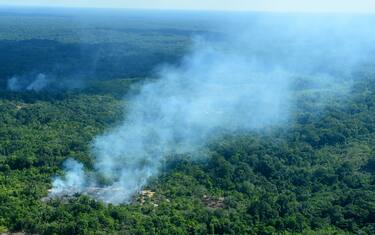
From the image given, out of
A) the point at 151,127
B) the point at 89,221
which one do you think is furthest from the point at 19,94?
the point at 89,221

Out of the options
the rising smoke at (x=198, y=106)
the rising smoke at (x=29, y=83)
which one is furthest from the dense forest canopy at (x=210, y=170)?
the rising smoke at (x=198, y=106)

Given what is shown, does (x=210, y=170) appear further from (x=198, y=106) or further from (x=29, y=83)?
(x=29, y=83)

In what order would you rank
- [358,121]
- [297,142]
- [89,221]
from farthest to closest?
[358,121] → [297,142] → [89,221]

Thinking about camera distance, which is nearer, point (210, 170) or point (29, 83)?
point (210, 170)

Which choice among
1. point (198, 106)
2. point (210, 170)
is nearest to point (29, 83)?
point (198, 106)

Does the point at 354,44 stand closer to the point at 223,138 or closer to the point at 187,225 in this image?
the point at 223,138

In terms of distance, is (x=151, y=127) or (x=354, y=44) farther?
(x=354, y=44)

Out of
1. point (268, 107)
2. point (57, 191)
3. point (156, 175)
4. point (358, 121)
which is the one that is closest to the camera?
point (57, 191)
